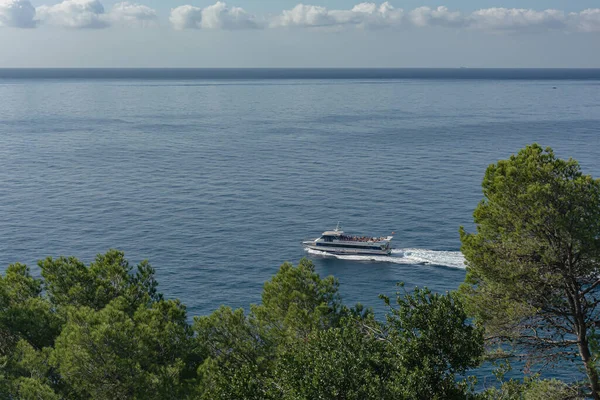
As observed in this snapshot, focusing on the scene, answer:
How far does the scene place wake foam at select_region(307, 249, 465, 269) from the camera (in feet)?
267

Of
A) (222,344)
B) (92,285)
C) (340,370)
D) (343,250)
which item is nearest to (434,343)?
(340,370)

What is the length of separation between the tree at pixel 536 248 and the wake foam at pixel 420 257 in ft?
176

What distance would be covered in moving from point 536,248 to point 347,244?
62.3m

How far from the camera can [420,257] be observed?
8419 centimetres

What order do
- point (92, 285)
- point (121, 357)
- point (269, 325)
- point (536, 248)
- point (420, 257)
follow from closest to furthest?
1. point (536, 248)
2. point (121, 357)
3. point (269, 325)
4. point (92, 285)
5. point (420, 257)

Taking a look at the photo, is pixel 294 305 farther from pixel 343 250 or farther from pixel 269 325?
pixel 343 250

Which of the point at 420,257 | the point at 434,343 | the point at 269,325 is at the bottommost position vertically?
the point at 420,257

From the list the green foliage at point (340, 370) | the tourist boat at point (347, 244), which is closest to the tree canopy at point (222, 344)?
the green foliage at point (340, 370)

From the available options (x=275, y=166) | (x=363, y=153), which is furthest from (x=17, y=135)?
(x=363, y=153)

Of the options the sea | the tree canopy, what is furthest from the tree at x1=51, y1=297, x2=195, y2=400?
the sea

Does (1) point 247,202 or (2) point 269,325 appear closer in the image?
(2) point 269,325

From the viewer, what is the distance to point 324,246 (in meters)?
88.9

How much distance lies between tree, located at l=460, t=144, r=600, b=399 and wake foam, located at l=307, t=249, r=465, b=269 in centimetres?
5362

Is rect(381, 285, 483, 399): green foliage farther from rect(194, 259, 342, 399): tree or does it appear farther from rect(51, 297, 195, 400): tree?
rect(51, 297, 195, 400): tree
